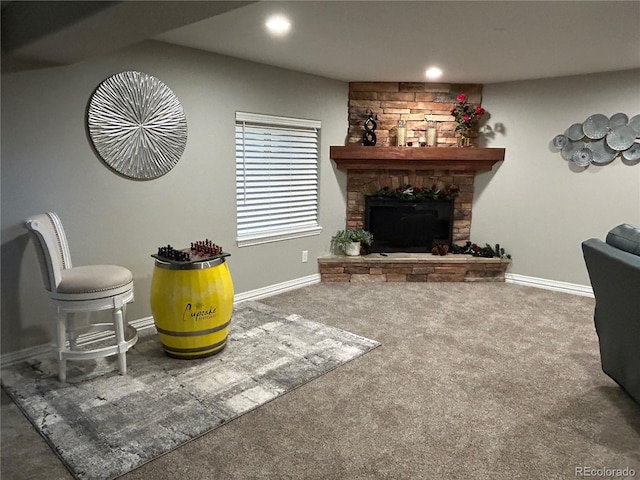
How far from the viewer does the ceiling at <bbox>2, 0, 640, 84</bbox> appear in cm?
221

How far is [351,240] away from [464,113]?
190cm

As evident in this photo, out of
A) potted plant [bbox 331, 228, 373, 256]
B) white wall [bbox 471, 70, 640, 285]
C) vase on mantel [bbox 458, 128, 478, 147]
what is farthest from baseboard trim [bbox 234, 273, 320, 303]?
vase on mantel [bbox 458, 128, 478, 147]

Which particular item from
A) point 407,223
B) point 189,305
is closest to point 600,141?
point 407,223

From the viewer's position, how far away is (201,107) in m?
3.83

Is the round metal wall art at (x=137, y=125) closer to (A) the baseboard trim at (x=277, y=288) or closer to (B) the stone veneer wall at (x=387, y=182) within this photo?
(A) the baseboard trim at (x=277, y=288)

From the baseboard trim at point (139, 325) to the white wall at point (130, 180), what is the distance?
0.15 feet

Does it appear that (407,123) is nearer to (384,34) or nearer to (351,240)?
(351,240)

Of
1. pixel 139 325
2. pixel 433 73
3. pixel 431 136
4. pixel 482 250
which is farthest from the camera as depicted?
pixel 482 250

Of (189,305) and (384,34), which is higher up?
(384,34)

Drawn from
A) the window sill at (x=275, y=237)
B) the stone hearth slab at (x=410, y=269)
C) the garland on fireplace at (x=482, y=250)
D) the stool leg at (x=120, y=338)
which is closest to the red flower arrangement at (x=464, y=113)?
the garland on fireplace at (x=482, y=250)

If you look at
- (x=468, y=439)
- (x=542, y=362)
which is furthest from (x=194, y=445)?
(x=542, y=362)

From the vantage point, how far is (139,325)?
3.59m

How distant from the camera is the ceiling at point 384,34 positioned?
2211 millimetres

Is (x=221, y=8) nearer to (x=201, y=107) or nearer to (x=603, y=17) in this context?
(x=201, y=107)
